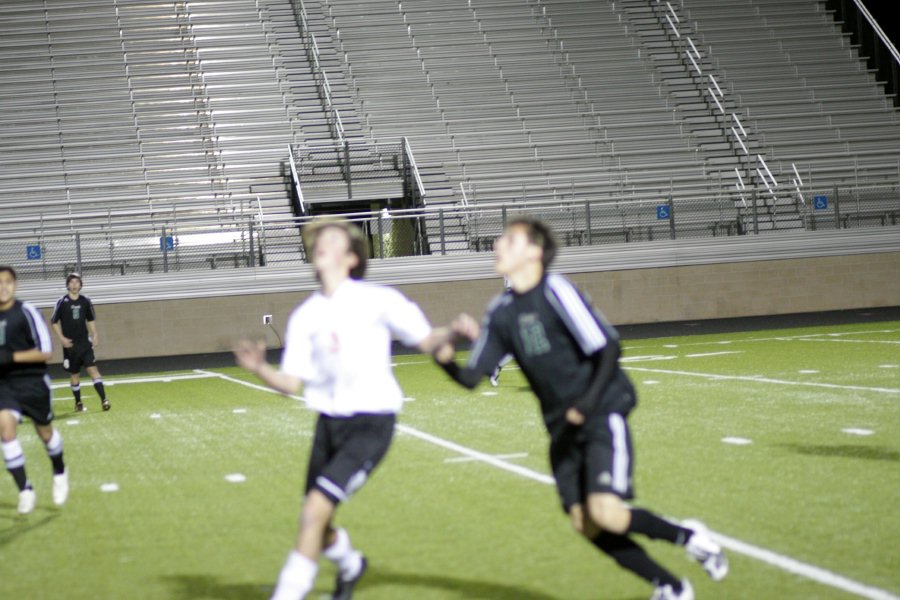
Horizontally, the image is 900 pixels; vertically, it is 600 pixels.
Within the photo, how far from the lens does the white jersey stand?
5242mm

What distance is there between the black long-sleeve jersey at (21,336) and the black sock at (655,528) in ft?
16.6

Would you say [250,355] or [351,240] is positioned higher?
[351,240]

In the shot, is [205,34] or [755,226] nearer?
[755,226]

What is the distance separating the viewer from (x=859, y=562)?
6031mm

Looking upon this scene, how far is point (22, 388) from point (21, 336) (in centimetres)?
37

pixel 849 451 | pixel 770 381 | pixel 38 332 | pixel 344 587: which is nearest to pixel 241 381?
pixel 770 381

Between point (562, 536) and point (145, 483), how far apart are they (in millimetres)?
4089

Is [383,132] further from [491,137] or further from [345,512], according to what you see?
[345,512]

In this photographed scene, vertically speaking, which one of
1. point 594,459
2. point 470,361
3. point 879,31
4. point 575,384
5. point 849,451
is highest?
point 879,31

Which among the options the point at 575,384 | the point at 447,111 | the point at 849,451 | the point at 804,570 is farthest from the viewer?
the point at 447,111

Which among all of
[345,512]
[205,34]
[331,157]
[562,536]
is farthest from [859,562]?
[205,34]

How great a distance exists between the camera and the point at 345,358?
5.24 metres

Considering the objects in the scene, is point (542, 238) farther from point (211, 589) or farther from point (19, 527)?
point (19, 527)

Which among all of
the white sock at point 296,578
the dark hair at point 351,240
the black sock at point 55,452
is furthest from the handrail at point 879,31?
the white sock at point 296,578
